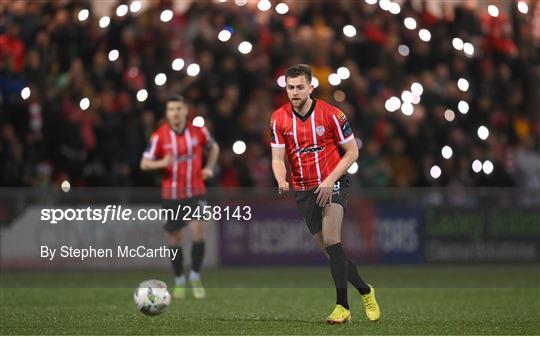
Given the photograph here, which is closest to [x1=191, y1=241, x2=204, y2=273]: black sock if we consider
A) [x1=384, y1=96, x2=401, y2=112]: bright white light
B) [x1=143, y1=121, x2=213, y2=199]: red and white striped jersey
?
[x1=143, y1=121, x2=213, y2=199]: red and white striped jersey

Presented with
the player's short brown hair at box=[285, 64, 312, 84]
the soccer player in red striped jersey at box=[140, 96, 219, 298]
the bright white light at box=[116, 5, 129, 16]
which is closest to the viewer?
the player's short brown hair at box=[285, 64, 312, 84]

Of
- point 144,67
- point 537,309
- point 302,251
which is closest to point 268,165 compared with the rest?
point 302,251

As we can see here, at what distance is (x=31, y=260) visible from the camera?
665 inches

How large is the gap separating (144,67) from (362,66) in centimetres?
408

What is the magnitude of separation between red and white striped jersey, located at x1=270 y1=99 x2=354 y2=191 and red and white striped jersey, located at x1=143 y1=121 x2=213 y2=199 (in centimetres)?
393

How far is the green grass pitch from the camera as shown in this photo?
9.52 metres

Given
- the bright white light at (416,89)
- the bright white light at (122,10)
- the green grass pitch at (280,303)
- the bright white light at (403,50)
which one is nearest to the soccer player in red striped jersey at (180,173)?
the green grass pitch at (280,303)

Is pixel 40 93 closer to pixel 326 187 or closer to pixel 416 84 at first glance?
pixel 416 84

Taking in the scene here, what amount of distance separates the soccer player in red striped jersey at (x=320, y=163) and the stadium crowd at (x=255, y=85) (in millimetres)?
7264

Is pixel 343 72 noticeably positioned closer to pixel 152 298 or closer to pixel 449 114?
pixel 449 114

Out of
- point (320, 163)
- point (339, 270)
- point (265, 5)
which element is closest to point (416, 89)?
point (265, 5)

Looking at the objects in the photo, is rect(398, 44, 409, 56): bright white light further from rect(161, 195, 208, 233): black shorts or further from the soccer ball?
the soccer ball

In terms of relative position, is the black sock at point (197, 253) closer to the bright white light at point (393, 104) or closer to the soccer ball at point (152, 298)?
the soccer ball at point (152, 298)

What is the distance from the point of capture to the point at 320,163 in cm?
995
